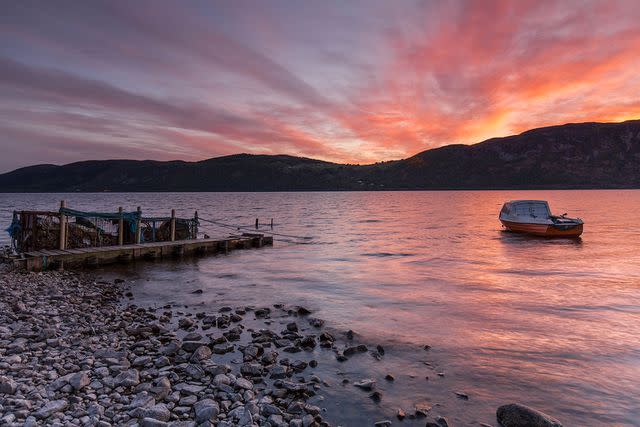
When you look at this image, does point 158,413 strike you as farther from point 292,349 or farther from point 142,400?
point 292,349

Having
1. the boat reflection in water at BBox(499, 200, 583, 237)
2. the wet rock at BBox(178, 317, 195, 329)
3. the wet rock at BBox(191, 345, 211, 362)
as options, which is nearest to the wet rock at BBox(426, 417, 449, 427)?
the wet rock at BBox(191, 345, 211, 362)

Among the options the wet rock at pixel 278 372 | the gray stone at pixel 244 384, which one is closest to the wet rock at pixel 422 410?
the wet rock at pixel 278 372

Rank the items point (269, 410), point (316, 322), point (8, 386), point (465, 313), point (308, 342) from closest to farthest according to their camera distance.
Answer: point (8, 386), point (269, 410), point (308, 342), point (316, 322), point (465, 313)

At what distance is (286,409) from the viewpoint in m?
7.69

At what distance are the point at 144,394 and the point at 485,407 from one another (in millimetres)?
6855

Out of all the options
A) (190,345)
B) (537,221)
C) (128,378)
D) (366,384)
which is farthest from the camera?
(537,221)

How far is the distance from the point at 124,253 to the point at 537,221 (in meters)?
40.2

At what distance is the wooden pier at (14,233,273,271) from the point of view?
67.7ft

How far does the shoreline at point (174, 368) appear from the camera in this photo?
702 cm

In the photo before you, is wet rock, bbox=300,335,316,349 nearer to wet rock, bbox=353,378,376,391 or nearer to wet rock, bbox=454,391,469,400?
wet rock, bbox=353,378,376,391

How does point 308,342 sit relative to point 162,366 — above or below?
below

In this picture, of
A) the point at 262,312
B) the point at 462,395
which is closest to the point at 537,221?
the point at 262,312

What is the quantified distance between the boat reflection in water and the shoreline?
122 ft

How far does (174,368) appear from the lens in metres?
9.10
